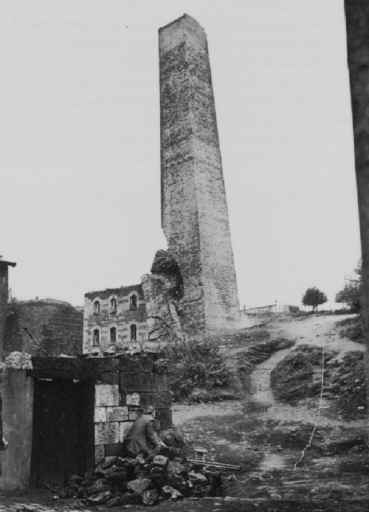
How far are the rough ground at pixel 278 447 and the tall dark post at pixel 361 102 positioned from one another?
523 cm

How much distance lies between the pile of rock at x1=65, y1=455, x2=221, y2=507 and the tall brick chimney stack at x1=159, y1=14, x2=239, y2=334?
16.9 m

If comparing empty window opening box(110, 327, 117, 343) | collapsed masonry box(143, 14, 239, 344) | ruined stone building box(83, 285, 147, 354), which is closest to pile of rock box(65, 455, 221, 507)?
collapsed masonry box(143, 14, 239, 344)

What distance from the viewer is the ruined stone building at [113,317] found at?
36062 mm

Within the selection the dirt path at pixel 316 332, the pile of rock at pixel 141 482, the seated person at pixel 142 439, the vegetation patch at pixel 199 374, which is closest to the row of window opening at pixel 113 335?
the dirt path at pixel 316 332

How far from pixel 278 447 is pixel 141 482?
5.30 meters

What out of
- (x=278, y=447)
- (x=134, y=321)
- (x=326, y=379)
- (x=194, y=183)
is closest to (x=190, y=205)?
(x=194, y=183)

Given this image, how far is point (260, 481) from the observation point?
8.48m

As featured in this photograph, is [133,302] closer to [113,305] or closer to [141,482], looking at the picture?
[113,305]

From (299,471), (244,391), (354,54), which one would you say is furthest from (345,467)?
(354,54)

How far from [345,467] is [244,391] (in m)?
8.07

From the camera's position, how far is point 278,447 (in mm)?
12055

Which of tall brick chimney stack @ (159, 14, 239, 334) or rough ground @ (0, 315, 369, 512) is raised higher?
tall brick chimney stack @ (159, 14, 239, 334)

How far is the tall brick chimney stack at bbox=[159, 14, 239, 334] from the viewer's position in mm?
25562

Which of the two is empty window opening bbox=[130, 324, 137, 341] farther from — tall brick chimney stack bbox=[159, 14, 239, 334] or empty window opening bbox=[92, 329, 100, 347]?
tall brick chimney stack bbox=[159, 14, 239, 334]
